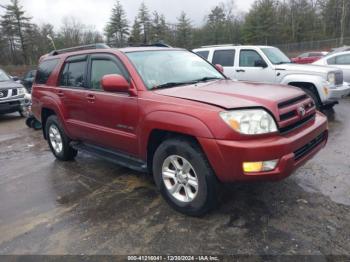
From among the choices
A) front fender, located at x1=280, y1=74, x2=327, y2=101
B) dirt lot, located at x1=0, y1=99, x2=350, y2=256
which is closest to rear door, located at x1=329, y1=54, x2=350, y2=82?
front fender, located at x1=280, y1=74, x2=327, y2=101

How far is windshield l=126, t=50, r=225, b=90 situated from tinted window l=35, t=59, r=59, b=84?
210 cm

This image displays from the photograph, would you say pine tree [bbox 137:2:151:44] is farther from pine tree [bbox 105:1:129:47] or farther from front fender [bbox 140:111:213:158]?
front fender [bbox 140:111:213:158]

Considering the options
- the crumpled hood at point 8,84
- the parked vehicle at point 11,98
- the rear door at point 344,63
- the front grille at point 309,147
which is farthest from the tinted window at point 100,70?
the rear door at point 344,63

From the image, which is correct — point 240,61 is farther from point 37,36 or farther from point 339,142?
point 37,36

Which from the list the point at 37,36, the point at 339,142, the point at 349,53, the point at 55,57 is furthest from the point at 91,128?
the point at 37,36

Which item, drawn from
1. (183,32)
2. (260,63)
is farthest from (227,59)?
(183,32)

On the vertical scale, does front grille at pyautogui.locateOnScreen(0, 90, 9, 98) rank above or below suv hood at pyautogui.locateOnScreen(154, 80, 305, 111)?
below

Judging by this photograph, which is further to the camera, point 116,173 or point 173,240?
point 116,173

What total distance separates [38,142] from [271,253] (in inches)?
248

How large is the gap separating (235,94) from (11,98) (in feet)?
32.6

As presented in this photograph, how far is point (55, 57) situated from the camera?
562 centimetres

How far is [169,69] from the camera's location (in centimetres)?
420

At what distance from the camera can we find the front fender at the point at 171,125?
3090 millimetres

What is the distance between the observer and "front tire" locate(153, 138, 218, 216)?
127 inches
